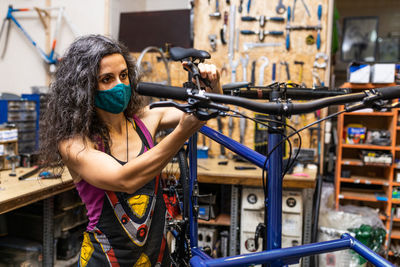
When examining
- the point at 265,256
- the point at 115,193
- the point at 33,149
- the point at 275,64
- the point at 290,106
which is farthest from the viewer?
the point at 275,64

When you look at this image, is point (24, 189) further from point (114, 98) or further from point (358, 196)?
point (358, 196)

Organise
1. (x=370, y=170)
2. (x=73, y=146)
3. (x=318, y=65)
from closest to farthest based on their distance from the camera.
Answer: (x=73, y=146) → (x=318, y=65) → (x=370, y=170)

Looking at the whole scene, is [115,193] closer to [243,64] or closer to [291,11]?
[243,64]

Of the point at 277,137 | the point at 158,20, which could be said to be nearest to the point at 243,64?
the point at 158,20

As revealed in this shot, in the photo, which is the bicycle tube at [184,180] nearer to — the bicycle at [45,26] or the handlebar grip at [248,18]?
the handlebar grip at [248,18]

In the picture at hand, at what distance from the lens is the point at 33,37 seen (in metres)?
3.47

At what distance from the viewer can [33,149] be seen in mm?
2830

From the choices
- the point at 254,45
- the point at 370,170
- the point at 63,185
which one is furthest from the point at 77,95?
the point at 370,170

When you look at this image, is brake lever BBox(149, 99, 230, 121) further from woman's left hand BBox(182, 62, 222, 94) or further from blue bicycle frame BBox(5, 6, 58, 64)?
blue bicycle frame BBox(5, 6, 58, 64)

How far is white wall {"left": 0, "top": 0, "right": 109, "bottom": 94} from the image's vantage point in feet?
11.0

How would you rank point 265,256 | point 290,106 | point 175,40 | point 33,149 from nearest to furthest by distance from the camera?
1. point 290,106
2. point 265,256
3. point 33,149
4. point 175,40

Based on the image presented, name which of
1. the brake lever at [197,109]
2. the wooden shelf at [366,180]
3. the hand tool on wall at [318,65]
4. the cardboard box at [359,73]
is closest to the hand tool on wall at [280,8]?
the hand tool on wall at [318,65]

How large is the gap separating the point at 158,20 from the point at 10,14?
1.48 meters

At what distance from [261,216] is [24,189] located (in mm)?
1606
